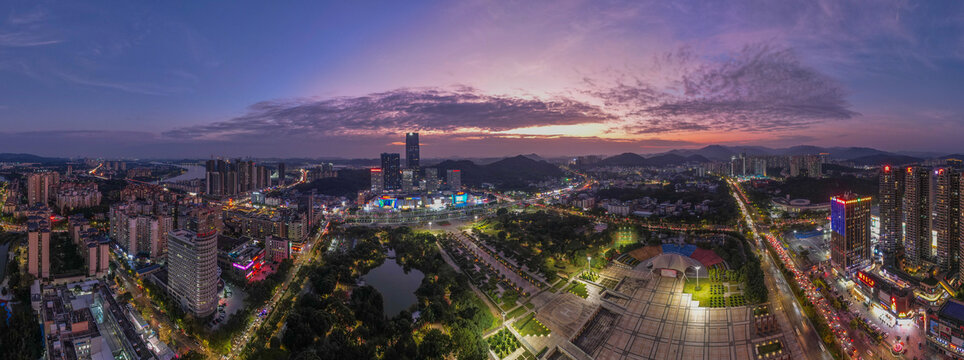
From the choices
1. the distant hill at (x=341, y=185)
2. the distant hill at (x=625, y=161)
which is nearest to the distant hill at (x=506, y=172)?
the distant hill at (x=341, y=185)

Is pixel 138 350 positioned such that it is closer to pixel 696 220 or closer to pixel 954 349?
pixel 954 349

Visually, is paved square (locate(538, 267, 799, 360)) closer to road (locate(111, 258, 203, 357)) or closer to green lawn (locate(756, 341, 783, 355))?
green lawn (locate(756, 341, 783, 355))

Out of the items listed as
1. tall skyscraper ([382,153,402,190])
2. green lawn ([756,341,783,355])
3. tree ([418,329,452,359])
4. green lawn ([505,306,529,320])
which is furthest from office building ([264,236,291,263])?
tall skyscraper ([382,153,402,190])

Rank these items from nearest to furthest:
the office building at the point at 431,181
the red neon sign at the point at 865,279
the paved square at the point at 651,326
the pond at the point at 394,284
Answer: the paved square at the point at 651,326
the red neon sign at the point at 865,279
the pond at the point at 394,284
the office building at the point at 431,181

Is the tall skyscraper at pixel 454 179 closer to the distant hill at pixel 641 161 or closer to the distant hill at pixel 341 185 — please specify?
the distant hill at pixel 341 185

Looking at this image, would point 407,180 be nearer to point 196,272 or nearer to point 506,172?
point 506,172

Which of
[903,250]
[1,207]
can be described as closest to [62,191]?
[1,207]
